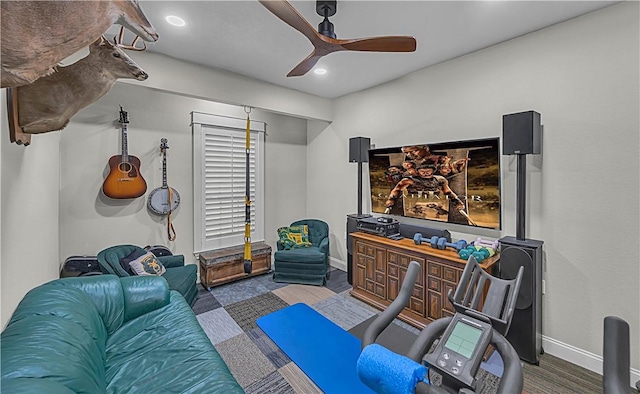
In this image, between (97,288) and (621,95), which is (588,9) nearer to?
(621,95)

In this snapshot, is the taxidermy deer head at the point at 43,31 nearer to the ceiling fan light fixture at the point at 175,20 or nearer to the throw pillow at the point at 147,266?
the ceiling fan light fixture at the point at 175,20

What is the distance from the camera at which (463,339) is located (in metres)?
1.26

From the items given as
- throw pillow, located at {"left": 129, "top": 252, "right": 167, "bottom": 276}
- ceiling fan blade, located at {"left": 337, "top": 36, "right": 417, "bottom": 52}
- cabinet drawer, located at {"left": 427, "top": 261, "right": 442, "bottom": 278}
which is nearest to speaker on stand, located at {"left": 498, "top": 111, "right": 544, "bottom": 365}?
cabinet drawer, located at {"left": 427, "top": 261, "right": 442, "bottom": 278}

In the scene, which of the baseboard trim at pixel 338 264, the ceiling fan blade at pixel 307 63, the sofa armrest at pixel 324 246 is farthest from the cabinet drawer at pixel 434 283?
the ceiling fan blade at pixel 307 63

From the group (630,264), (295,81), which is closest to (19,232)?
(295,81)

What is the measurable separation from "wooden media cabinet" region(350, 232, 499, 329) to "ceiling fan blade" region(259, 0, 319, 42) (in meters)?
2.33

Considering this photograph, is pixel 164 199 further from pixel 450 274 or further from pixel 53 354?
pixel 450 274

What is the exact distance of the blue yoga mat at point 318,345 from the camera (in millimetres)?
2059

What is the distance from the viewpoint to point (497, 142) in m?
2.68

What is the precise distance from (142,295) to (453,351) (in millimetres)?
2285

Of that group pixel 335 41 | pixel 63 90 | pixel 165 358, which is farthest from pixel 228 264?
pixel 335 41

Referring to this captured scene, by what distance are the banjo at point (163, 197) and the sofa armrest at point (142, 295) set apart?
62.3 inches

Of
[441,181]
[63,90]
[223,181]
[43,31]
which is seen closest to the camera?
[43,31]

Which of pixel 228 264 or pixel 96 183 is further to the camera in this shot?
pixel 228 264
